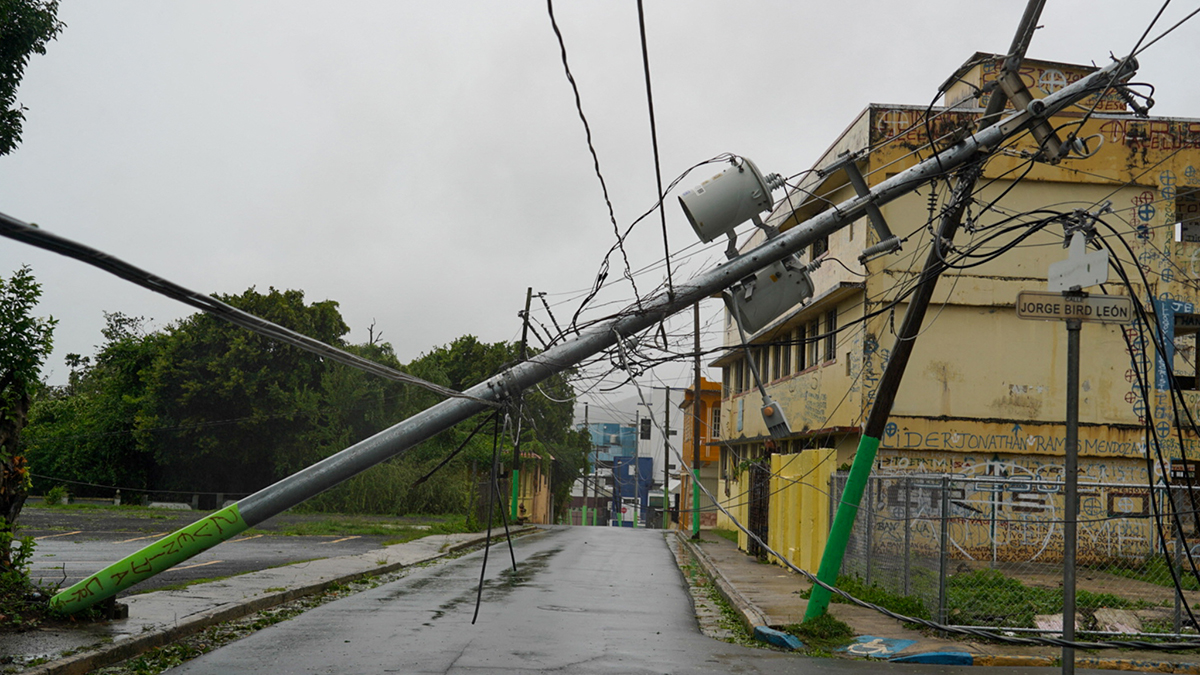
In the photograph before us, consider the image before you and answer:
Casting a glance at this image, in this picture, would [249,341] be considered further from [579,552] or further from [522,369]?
[522,369]

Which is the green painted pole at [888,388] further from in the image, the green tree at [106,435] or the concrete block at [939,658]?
the green tree at [106,435]

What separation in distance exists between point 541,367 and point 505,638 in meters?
3.46

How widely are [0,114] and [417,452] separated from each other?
38.2m

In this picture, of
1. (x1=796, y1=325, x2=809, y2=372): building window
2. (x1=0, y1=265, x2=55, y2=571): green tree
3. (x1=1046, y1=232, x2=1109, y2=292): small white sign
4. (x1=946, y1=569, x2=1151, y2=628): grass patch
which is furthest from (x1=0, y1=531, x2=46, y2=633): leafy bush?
(x1=796, y1=325, x2=809, y2=372): building window

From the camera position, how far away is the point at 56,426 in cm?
4581

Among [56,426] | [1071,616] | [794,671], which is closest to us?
[1071,616]

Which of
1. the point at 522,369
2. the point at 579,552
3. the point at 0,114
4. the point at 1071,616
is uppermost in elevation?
the point at 0,114

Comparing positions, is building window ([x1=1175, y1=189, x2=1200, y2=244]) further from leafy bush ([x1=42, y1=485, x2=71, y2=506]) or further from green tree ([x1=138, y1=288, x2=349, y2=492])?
leafy bush ([x1=42, y1=485, x2=71, y2=506])

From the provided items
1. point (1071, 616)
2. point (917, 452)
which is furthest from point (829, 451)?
point (1071, 616)

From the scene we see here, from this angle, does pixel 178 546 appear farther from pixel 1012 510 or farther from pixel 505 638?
pixel 1012 510

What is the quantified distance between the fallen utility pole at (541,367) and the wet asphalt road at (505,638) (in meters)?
1.08

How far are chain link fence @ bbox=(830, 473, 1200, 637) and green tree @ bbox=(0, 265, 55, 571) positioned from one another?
29.9 ft

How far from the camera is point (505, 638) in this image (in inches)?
399

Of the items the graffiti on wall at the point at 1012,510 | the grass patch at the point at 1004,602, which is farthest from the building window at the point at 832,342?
the grass patch at the point at 1004,602
